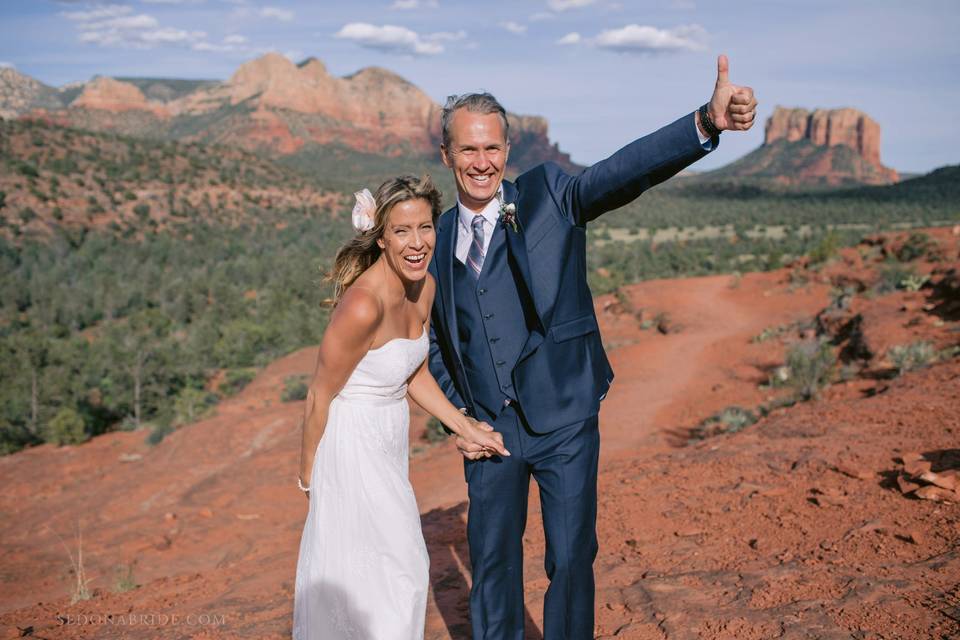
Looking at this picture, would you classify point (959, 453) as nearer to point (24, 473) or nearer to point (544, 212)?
point (544, 212)

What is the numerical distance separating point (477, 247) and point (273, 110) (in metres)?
109

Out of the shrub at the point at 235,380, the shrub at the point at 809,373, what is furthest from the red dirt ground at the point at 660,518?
the shrub at the point at 235,380

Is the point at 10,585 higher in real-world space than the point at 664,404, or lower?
lower

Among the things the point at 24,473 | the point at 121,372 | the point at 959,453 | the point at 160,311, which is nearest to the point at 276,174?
the point at 160,311

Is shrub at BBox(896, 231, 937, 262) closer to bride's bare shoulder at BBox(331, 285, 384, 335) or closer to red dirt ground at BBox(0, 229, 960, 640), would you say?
red dirt ground at BBox(0, 229, 960, 640)

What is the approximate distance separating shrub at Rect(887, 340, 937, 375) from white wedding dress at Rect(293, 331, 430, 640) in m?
7.83

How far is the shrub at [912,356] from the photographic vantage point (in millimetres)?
8906

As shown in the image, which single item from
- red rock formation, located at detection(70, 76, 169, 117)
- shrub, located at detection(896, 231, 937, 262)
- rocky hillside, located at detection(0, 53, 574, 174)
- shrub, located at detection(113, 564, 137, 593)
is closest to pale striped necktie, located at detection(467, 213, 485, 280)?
shrub, located at detection(113, 564, 137, 593)

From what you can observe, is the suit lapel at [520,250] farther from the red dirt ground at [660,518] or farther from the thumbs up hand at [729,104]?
the red dirt ground at [660,518]

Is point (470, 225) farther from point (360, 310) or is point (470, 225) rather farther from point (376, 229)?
point (360, 310)

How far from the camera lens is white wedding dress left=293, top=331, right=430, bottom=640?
9.21 feet

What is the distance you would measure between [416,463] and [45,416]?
1203 centimetres

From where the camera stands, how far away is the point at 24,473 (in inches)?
556

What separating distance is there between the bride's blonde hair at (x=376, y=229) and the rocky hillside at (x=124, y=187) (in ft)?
128
